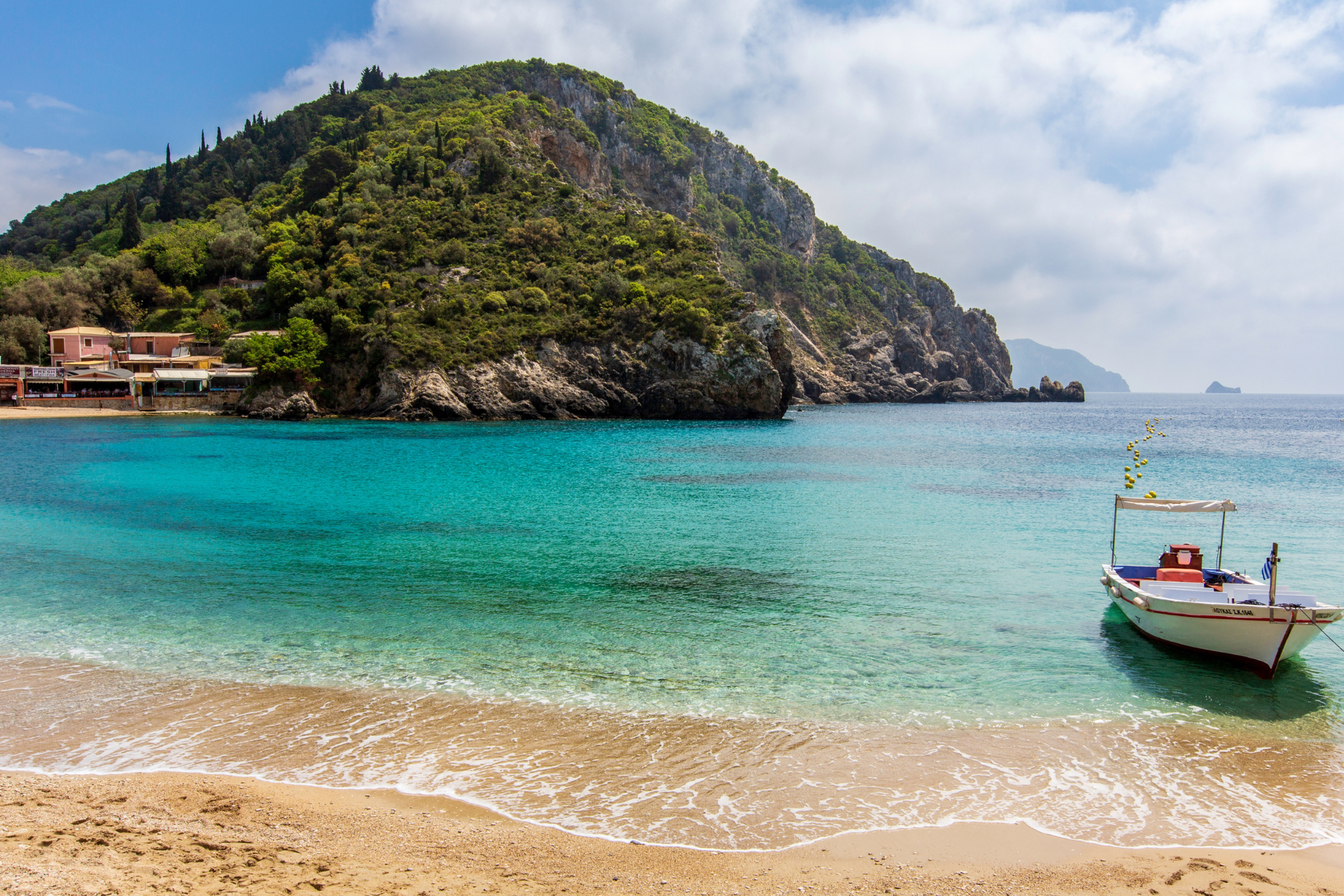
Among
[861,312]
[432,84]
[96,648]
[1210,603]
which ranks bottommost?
[96,648]

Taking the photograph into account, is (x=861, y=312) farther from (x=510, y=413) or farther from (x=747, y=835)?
(x=747, y=835)

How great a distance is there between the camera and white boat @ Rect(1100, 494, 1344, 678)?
37.4 ft

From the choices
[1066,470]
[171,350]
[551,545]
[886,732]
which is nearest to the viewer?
[886,732]

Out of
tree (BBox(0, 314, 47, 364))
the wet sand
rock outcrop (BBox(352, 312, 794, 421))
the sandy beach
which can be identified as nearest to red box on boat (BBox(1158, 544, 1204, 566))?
the sandy beach

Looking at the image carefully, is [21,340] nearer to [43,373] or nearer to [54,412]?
[43,373]

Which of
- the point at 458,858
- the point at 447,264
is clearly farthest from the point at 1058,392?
the point at 458,858

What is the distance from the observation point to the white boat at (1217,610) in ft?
37.4

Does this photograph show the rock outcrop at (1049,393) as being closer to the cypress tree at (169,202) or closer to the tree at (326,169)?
the tree at (326,169)

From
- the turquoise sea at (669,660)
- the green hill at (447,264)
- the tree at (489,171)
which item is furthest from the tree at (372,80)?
the turquoise sea at (669,660)

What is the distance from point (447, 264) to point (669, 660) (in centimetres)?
7017

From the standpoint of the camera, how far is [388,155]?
3460 inches

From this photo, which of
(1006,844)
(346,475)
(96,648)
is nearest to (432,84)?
(346,475)

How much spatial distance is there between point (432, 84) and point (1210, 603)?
13431 centimetres

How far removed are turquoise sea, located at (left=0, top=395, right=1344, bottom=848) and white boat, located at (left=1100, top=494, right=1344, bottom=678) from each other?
49 centimetres
